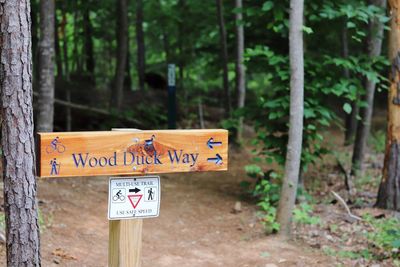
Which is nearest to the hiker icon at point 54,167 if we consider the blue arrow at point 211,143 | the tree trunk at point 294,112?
the blue arrow at point 211,143

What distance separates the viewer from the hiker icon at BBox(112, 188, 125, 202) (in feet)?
12.8

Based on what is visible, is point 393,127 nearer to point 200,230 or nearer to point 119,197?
point 200,230

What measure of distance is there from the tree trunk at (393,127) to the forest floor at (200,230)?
400mm

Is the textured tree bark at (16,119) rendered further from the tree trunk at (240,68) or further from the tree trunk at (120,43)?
the tree trunk at (120,43)

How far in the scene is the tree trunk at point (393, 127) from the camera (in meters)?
8.98

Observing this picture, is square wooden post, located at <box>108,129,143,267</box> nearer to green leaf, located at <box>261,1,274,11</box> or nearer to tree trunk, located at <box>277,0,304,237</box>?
tree trunk, located at <box>277,0,304,237</box>

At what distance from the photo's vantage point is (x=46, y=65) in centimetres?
954

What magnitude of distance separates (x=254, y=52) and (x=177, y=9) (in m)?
8.84

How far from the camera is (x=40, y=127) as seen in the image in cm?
952

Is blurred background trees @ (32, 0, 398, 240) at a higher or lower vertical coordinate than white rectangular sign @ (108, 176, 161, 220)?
higher

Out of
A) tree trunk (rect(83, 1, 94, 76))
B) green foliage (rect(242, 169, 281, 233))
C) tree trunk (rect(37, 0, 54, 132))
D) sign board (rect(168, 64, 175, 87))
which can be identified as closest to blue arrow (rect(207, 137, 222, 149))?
green foliage (rect(242, 169, 281, 233))

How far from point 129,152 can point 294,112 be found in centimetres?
410

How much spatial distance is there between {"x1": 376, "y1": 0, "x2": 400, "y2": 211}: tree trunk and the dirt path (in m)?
2.23

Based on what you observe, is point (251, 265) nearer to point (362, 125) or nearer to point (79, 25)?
point (362, 125)
